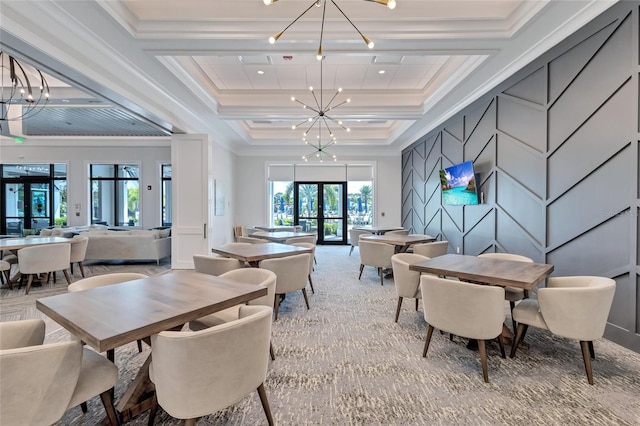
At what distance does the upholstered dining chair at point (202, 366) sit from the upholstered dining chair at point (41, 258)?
464 centimetres

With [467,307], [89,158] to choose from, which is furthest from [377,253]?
[89,158]

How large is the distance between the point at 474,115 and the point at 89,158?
10903 mm

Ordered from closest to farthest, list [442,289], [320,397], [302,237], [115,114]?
1. [320,397]
2. [442,289]
3. [302,237]
4. [115,114]

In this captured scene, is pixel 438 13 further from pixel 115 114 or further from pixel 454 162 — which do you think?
pixel 115 114

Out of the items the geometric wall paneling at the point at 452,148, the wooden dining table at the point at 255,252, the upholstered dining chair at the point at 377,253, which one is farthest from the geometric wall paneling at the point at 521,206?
the wooden dining table at the point at 255,252

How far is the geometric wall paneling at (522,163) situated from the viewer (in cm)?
370

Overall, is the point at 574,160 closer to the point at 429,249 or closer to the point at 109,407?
the point at 429,249

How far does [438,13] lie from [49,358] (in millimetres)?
4239

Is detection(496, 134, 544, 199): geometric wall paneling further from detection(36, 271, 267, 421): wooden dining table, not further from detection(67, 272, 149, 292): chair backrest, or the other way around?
detection(67, 272, 149, 292): chair backrest

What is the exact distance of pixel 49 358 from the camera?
1234 millimetres

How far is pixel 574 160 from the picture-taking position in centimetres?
319

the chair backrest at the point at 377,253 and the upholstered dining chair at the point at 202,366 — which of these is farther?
the chair backrest at the point at 377,253

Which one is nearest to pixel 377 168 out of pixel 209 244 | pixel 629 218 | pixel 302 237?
pixel 302 237

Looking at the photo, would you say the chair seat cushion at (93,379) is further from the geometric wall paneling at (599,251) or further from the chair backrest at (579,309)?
the geometric wall paneling at (599,251)
